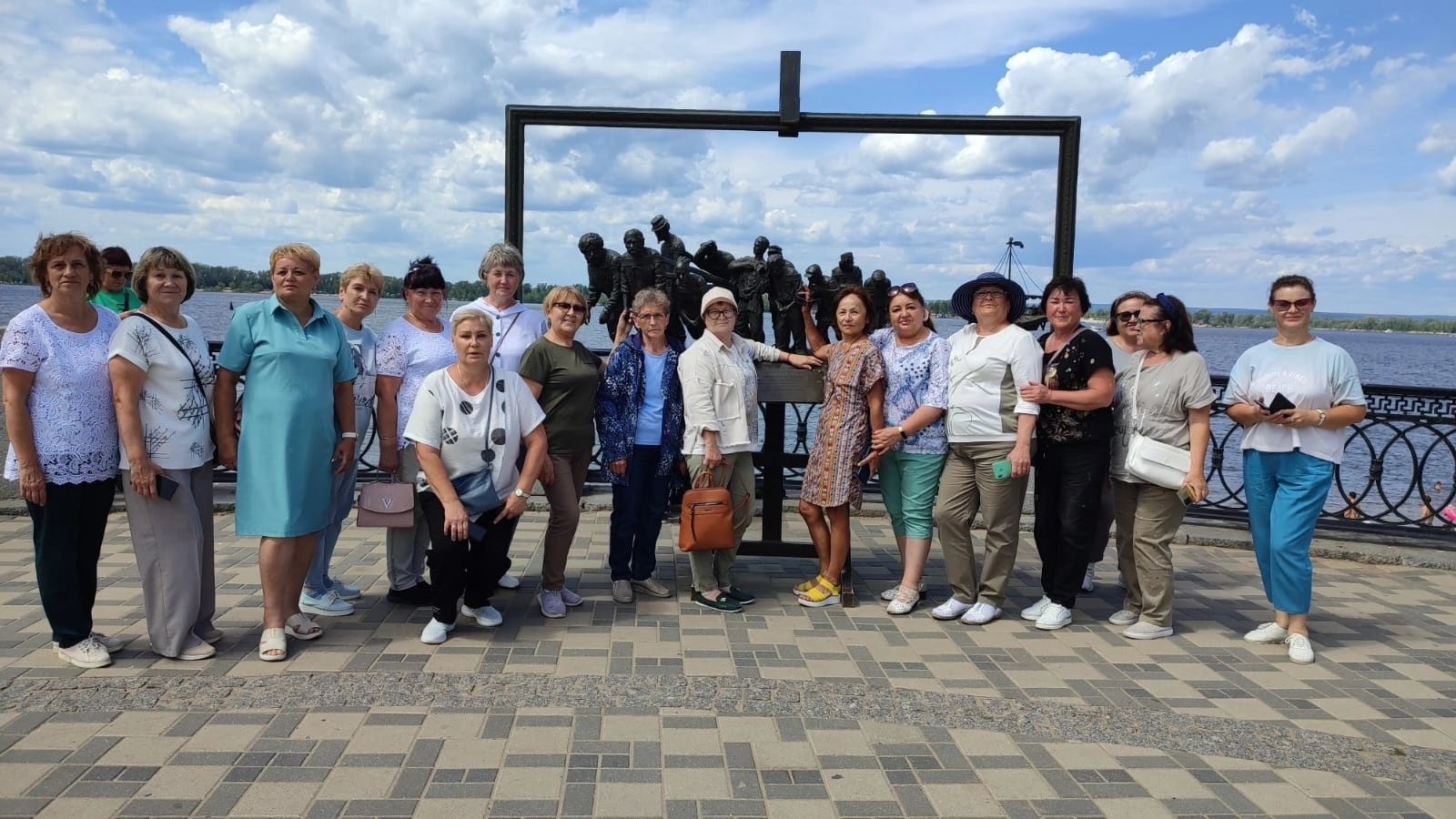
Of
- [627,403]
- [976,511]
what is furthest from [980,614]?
[627,403]

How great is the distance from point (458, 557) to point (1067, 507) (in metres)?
2.88

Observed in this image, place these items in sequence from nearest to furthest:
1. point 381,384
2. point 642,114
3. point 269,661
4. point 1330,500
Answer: point 269,661 → point 381,384 → point 642,114 → point 1330,500

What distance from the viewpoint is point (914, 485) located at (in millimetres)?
4738

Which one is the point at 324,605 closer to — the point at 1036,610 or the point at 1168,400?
the point at 1036,610

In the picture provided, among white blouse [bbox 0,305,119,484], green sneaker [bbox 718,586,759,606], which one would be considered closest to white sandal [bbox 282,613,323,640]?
white blouse [bbox 0,305,119,484]

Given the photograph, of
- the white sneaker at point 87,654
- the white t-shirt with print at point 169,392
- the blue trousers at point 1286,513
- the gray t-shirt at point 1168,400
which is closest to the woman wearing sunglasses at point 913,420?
the gray t-shirt at point 1168,400

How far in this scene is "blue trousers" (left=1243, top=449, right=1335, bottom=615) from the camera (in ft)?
14.2

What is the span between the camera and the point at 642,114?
17.9 feet

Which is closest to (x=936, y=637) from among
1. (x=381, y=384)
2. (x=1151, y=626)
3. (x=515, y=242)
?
(x=1151, y=626)

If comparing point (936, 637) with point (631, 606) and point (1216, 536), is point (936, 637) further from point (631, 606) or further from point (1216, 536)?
point (1216, 536)

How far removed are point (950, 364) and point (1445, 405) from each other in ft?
14.1

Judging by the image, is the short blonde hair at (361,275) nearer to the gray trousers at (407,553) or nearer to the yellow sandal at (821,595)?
the gray trousers at (407,553)

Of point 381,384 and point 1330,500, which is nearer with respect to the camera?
point 381,384

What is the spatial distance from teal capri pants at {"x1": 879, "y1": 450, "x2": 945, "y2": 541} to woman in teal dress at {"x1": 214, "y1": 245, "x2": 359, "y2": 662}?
2681mm
